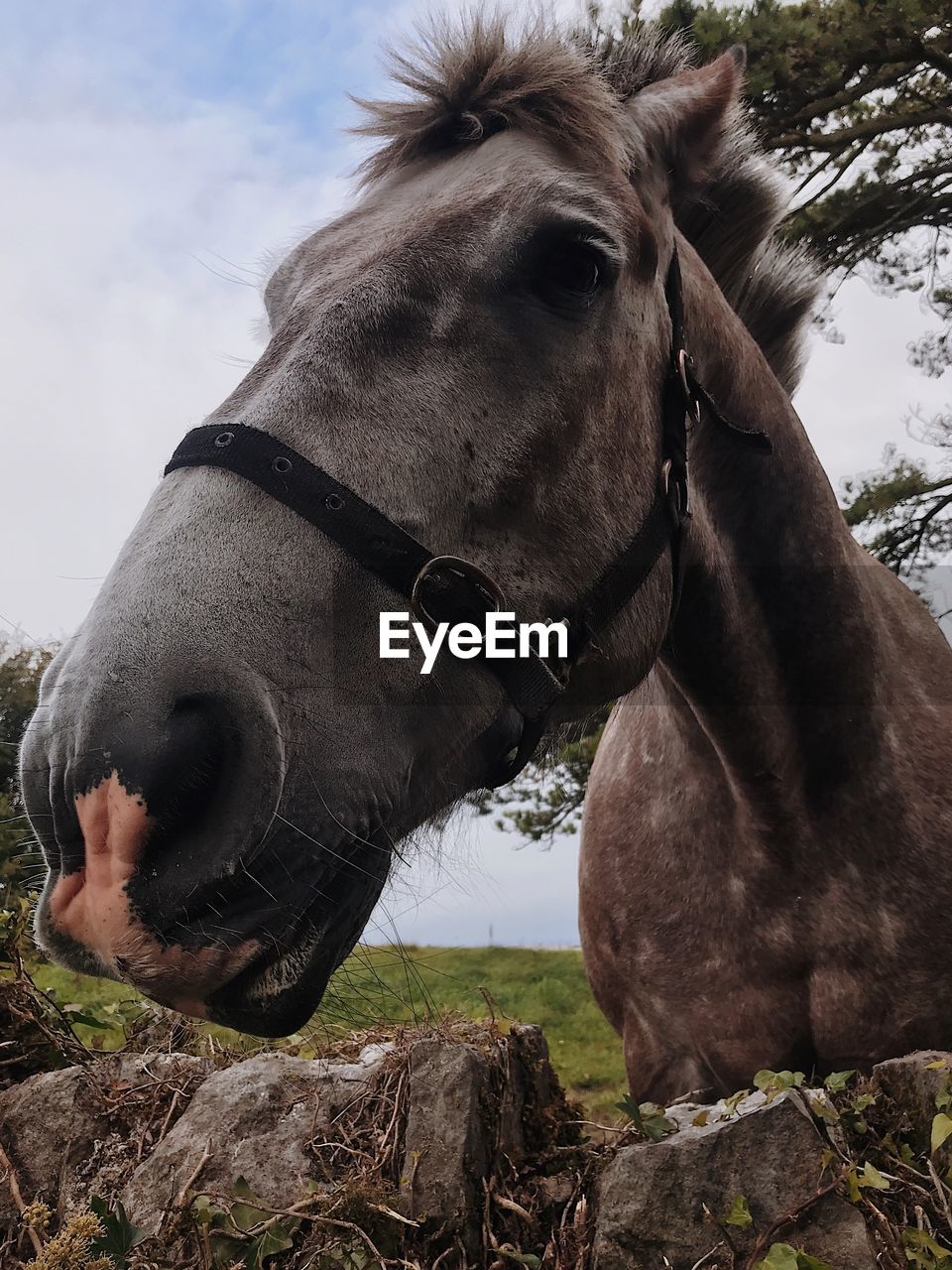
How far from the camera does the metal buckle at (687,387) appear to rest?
2199 mm

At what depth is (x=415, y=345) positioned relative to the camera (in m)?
1.79

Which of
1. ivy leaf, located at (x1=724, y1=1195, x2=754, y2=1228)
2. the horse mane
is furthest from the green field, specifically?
the horse mane

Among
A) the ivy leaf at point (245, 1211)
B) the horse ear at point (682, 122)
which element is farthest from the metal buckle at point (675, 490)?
the ivy leaf at point (245, 1211)

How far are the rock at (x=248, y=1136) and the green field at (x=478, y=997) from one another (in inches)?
5.0

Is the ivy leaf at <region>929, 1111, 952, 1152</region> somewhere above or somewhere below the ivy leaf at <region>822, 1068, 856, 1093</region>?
below

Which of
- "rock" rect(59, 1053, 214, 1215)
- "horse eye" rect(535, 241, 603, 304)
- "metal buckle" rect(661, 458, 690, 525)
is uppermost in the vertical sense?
"horse eye" rect(535, 241, 603, 304)

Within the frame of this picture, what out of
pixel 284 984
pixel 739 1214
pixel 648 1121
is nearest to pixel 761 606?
pixel 648 1121

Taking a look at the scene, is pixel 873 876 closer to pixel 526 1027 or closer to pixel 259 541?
pixel 526 1027

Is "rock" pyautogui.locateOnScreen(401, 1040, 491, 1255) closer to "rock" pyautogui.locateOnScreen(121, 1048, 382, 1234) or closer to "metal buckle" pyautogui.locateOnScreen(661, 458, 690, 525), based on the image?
"rock" pyautogui.locateOnScreen(121, 1048, 382, 1234)

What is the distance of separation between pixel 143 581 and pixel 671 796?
75.6 inches

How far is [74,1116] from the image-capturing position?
234 cm

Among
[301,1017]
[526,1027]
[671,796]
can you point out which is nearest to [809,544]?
[671,796]

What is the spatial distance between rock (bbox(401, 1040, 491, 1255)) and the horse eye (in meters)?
1.50

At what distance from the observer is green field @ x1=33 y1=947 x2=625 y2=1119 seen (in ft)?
6.40
